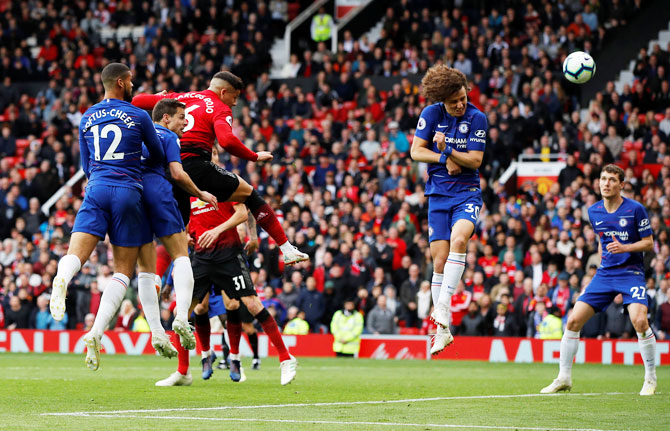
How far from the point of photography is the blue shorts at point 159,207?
32.8ft

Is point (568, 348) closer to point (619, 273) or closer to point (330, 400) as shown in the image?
point (619, 273)

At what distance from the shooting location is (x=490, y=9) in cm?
2961

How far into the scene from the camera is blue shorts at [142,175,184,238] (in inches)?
394

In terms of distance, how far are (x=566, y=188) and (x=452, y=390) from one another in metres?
11.2

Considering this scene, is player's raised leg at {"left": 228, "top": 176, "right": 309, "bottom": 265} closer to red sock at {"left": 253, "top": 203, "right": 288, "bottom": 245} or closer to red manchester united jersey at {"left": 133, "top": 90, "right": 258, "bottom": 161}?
red sock at {"left": 253, "top": 203, "right": 288, "bottom": 245}

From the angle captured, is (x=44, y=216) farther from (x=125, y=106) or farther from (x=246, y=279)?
(x=125, y=106)

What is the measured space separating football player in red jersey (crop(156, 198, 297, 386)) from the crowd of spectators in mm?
8821

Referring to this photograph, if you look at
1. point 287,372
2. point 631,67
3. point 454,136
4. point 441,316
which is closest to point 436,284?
point 441,316

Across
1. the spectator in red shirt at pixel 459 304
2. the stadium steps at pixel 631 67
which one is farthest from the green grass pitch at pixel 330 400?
the stadium steps at pixel 631 67

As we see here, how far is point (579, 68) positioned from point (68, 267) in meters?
6.39

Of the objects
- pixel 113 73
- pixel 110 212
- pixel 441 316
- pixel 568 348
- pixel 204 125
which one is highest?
pixel 113 73

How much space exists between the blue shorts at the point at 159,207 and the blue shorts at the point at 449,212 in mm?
2508

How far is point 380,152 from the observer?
25.5 m

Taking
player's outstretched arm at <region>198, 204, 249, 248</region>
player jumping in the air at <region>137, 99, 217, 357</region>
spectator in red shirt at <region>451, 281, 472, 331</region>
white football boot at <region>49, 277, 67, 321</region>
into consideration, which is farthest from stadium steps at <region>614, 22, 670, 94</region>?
white football boot at <region>49, 277, 67, 321</region>
